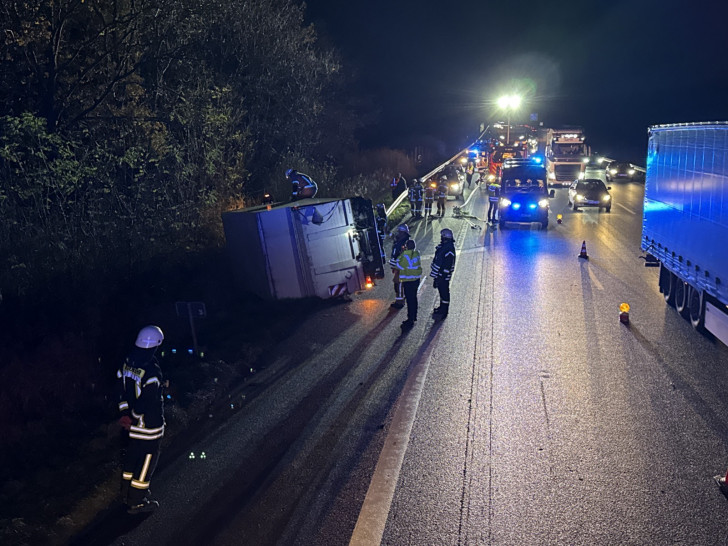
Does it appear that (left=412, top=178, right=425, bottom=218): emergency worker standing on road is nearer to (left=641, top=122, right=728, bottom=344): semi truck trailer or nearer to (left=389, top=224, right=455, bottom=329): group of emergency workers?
(left=641, top=122, right=728, bottom=344): semi truck trailer

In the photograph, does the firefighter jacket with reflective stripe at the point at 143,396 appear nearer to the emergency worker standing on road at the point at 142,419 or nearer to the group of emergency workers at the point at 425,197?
the emergency worker standing on road at the point at 142,419

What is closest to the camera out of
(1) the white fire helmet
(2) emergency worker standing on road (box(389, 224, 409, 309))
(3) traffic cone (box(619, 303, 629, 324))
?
(1) the white fire helmet

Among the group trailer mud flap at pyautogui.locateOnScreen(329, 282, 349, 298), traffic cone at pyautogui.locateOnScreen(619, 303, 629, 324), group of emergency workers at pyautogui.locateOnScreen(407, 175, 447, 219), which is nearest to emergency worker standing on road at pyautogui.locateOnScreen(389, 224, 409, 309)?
trailer mud flap at pyautogui.locateOnScreen(329, 282, 349, 298)

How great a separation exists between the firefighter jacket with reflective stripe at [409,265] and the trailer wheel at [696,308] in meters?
4.37

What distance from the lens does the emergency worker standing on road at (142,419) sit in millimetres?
5594

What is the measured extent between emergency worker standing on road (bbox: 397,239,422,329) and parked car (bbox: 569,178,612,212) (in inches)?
724

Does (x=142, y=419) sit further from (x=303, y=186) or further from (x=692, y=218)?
(x=303, y=186)

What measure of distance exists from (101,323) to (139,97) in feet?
25.5

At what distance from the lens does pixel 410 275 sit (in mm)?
11242

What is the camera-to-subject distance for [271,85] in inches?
925

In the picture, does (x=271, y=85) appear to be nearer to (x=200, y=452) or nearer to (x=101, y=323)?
(x=101, y=323)

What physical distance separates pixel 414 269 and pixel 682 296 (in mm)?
4616

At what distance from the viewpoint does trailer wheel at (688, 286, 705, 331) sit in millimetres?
10180

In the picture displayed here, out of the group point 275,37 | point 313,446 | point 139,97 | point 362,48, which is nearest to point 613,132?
point 362,48
